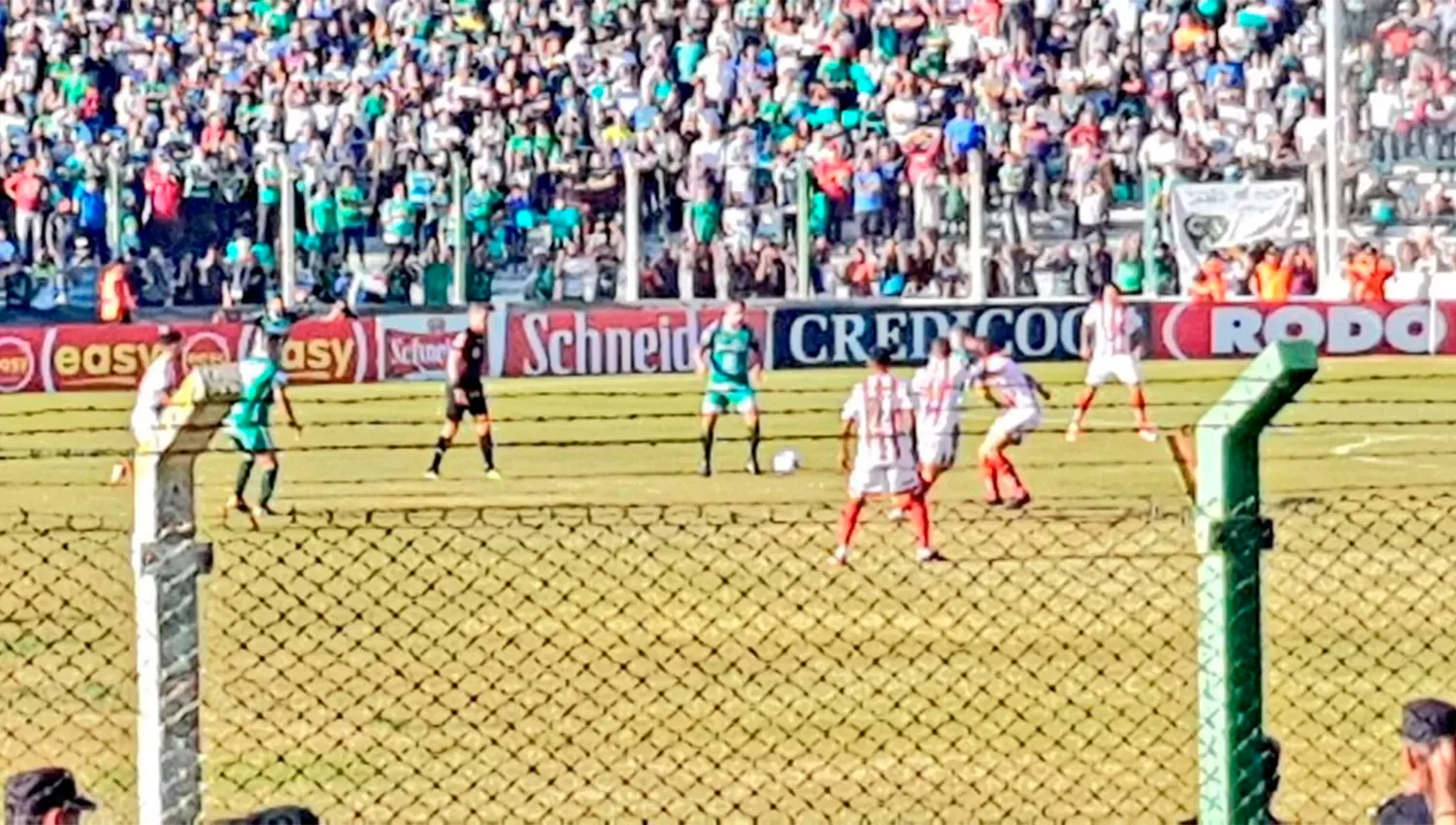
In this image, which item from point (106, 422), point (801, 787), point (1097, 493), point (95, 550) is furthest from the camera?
point (106, 422)

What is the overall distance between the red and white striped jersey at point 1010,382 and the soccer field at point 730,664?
0.85 meters

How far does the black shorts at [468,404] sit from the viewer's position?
28.3m

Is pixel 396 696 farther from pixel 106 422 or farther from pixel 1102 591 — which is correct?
pixel 106 422

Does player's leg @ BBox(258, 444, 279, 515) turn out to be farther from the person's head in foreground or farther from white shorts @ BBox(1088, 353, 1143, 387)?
the person's head in foreground

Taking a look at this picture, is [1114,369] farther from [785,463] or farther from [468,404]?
[468,404]

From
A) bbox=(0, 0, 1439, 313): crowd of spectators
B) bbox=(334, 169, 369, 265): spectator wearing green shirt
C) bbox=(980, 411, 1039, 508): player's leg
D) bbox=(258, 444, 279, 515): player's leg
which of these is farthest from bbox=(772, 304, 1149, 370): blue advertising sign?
bbox=(258, 444, 279, 515): player's leg

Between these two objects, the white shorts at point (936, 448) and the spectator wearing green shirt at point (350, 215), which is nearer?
the white shorts at point (936, 448)

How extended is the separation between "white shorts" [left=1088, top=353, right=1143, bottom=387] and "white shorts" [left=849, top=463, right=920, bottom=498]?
9318 millimetres

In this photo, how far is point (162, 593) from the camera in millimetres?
7215

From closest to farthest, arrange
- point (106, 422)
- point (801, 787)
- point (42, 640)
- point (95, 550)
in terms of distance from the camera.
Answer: point (801, 787) → point (42, 640) → point (95, 550) → point (106, 422)

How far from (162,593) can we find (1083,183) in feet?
121

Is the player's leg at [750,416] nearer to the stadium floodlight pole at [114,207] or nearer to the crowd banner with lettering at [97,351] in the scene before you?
the crowd banner with lettering at [97,351]


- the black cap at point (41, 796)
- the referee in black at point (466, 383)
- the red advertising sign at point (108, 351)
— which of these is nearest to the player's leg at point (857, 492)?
the referee in black at point (466, 383)

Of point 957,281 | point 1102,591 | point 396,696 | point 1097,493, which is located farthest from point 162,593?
point 957,281
